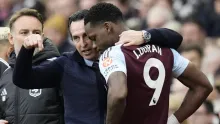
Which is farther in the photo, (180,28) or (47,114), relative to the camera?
(180,28)

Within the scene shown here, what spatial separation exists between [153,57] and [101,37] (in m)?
0.39

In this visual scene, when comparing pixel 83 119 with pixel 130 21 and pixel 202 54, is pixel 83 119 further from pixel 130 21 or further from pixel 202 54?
pixel 130 21

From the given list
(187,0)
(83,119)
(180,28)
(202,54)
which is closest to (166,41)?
(83,119)

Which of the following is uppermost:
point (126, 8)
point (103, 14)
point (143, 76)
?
point (103, 14)

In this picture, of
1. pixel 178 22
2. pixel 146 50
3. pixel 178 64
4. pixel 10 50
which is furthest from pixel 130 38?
pixel 178 22

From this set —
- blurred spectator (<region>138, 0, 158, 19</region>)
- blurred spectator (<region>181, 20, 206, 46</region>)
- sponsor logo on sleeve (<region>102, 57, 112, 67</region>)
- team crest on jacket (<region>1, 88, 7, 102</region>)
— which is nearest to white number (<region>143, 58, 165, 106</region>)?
sponsor logo on sleeve (<region>102, 57, 112, 67</region>)

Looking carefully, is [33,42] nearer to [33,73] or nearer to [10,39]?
[33,73]

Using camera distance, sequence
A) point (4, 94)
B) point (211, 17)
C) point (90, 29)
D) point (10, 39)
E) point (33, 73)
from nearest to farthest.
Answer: point (90, 29) → point (33, 73) → point (4, 94) → point (10, 39) → point (211, 17)

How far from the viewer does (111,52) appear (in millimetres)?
5832

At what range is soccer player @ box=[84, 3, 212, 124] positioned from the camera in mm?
5746

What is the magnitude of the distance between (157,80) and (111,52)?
0.42m

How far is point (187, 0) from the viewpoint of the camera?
13.0 meters

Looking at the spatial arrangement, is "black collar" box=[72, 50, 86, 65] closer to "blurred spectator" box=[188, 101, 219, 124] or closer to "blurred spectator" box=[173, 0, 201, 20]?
"blurred spectator" box=[188, 101, 219, 124]

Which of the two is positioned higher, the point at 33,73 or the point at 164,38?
the point at 164,38
